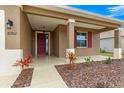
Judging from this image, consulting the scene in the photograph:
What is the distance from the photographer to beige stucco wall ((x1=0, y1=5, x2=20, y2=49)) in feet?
19.4

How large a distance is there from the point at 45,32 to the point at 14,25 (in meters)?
9.71

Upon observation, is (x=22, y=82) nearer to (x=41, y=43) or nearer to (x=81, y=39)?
(x=81, y=39)

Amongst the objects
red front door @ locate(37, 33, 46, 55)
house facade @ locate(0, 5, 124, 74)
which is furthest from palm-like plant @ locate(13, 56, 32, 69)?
red front door @ locate(37, 33, 46, 55)

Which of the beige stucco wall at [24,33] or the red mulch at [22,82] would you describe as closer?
the red mulch at [22,82]

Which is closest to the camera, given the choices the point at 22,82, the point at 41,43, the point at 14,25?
the point at 22,82

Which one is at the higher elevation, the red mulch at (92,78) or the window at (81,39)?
the window at (81,39)

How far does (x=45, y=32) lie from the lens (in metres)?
15.7

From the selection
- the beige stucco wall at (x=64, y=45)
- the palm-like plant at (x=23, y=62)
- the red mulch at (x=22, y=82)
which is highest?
the beige stucco wall at (x=64, y=45)

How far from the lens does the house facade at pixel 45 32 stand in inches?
229

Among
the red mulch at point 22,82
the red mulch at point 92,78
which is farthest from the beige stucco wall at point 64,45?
the red mulch at point 22,82

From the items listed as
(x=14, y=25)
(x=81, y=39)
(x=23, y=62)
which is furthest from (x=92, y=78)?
(x=81, y=39)

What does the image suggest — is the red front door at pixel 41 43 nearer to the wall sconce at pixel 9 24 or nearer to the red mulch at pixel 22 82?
the wall sconce at pixel 9 24

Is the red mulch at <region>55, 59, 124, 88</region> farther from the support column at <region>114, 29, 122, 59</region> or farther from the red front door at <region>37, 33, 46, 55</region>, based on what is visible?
the red front door at <region>37, 33, 46, 55</region>

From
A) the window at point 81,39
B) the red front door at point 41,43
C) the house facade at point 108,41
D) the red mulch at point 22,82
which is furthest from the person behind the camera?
the house facade at point 108,41
